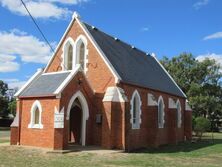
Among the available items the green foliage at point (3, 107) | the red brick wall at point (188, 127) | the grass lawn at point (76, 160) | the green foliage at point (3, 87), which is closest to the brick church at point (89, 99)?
the grass lawn at point (76, 160)

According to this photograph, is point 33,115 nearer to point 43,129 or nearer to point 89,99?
point 43,129

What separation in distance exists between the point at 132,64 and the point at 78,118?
22.8 ft

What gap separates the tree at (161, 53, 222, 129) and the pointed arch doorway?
40.2 metres

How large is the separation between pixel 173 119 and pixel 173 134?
4.66 ft

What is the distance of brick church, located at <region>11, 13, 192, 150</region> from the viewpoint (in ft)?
80.3

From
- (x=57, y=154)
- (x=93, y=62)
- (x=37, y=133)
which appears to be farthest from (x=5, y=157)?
(x=93, y=62)

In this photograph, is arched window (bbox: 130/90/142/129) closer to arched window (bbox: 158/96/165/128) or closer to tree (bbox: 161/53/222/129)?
arched window (bbox: 158/96/165/128)

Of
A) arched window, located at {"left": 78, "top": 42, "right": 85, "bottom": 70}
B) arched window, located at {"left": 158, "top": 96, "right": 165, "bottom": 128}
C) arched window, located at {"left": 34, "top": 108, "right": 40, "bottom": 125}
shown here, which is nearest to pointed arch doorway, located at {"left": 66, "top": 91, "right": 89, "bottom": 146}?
arched window, located at {"left": 34, "top": 108, "right": 40, "bottom": 125}

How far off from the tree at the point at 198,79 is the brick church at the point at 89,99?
112 feet

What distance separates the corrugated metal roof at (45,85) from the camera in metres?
25.1

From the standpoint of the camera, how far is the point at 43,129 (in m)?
24.7

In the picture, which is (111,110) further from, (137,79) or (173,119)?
(173,119)

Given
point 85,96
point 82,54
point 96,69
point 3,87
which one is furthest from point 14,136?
point 3,87

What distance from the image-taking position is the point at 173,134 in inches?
1387
